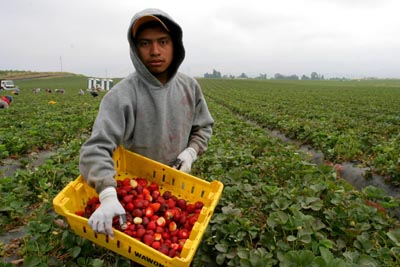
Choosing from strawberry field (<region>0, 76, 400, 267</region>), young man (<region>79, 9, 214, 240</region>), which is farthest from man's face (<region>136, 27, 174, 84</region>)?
strawberry field (<region>0, 76, 400, 267</region>)

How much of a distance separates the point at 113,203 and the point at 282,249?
51.1 inches

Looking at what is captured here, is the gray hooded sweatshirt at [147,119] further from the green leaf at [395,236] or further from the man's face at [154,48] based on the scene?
the green leaf at [395,236]

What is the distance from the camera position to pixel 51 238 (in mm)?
2553

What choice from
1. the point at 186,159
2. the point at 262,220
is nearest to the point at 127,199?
the point at 186,159

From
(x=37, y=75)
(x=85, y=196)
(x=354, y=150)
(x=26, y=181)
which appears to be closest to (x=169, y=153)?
(x=85, y=196)

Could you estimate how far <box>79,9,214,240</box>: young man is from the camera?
6.11 feet

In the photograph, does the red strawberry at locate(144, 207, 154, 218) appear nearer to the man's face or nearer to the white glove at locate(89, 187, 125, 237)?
the white glove at locate(89, 187, 125, 237)

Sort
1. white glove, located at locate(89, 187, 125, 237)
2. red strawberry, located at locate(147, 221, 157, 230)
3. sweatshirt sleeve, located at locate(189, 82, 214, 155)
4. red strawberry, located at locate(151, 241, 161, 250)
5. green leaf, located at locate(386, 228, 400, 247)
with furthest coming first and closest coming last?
sweatshirt sleeve, located at locate(189, 82, 214, 155)
green leaf, located at locate(386, 228, 400, 247)
red strawberry, located at locate(147, 221, 157, 230)
red strawberry, located at locate(151, 241, 161, 250)
white glove, located at locate(89, 187, 125, 237)

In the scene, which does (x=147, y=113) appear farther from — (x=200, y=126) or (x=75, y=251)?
(x=75, y=251)

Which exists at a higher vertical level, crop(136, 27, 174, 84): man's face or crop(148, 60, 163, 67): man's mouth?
crop(136, 27, 174, 84): man's face

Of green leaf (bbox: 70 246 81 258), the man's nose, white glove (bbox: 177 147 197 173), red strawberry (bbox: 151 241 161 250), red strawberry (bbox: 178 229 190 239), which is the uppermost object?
the man's nose

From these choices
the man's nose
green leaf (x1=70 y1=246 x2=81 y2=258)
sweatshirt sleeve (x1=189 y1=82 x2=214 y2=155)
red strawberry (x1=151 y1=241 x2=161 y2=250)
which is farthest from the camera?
sweatshirt sleeve (x1=189 y1=82 x2=214 y2=155)

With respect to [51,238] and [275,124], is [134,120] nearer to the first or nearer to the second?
[51,238]

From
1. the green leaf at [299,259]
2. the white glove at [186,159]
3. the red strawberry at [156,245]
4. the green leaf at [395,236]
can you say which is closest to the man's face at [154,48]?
the white glove at [186,159]
